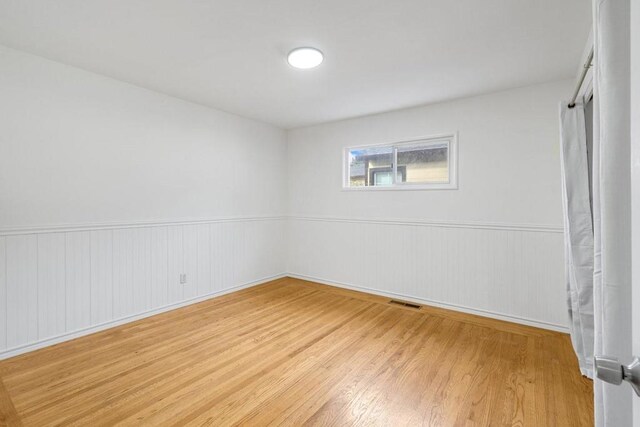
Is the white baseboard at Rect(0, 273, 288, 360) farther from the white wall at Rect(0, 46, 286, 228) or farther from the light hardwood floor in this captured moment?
the white wall at Rect(0, 46, 286, 228)

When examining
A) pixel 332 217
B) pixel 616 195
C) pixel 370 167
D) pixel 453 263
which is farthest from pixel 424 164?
pixel 616 195

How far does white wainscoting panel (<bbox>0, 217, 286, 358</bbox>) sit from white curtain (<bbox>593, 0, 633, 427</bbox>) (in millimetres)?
3581

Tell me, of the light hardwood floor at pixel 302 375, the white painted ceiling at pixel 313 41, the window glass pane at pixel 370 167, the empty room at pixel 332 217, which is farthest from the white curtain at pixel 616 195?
the window glass pane at pixel 370 167

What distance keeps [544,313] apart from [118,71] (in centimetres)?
480

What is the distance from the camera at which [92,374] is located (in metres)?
2.18

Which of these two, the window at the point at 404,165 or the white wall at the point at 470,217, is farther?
the window at the point at 404,165

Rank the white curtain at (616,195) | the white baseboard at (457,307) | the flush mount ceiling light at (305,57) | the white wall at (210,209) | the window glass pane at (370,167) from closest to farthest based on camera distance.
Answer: the white curtain at (616,195) < the flush mount ceiling light at (305,57) < the white wall at (210,209) < the white baseboard at (457,307) < the window glass pane at (370,167)

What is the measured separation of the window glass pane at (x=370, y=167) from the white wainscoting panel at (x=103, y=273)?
186 centimetres

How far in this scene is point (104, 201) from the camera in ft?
9.68

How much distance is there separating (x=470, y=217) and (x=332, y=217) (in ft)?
6.31

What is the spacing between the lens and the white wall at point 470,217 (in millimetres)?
3020

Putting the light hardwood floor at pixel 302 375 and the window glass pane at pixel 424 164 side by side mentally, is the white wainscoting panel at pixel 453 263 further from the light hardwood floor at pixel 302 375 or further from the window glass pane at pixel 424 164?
the window glass pane at pixel 424 164

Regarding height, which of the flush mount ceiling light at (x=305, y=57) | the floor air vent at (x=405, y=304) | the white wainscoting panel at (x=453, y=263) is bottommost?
the floor air vent at (x=405, y=304)

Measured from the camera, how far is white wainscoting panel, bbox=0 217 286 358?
96.8 inches
